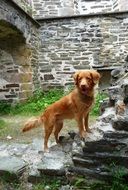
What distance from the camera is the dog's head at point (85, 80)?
11.2 feet

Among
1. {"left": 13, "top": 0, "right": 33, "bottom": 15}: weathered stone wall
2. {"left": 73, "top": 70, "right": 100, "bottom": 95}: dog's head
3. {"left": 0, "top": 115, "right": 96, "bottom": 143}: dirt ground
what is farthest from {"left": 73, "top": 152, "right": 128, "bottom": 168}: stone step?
{"left": 13, "top": 0, "right": 33, "bottom": 15}: weathered stone wall

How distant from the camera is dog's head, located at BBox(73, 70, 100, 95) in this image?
3402mm

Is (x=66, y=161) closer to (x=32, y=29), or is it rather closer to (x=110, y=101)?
(x=110, y=101)

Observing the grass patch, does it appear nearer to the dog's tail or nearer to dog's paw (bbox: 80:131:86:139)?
the dog's tail

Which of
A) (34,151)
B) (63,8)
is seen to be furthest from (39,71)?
(34,151)

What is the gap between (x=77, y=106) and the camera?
3594 mm

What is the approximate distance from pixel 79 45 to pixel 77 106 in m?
6.48

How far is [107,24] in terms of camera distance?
32.1ft

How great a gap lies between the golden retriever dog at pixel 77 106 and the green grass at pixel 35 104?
402 centimetres

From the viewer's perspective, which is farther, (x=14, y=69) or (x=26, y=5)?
(x=26, y=5)

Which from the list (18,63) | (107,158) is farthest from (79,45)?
(107,158)

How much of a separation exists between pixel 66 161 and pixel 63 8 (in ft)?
31.0

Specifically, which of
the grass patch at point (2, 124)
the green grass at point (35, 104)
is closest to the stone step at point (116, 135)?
A: the grass patch at point (2, 124)

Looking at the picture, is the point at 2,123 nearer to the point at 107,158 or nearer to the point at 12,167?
the point at 12,167
